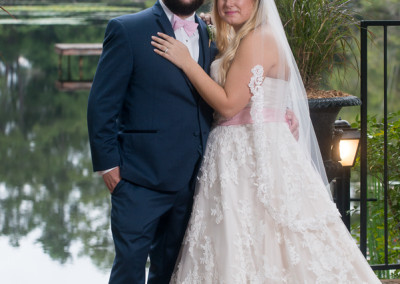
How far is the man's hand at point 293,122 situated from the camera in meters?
2.50

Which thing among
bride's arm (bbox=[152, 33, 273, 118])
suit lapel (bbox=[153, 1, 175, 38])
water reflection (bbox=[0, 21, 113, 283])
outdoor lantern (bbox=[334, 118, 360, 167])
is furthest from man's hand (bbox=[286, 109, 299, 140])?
water reflection (bbox=[0, 21, 113, 283])

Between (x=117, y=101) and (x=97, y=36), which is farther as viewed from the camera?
(x=97, y=36)

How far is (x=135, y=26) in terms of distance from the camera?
232cm

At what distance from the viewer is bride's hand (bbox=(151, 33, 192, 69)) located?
2.33 metres

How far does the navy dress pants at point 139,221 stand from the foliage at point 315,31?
0.75 metres

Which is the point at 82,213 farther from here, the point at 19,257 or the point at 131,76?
the point at 131,76

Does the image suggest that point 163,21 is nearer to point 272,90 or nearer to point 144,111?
point 144,111

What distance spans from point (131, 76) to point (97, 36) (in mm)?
17118

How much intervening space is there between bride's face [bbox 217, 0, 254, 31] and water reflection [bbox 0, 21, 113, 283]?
2.45 feet

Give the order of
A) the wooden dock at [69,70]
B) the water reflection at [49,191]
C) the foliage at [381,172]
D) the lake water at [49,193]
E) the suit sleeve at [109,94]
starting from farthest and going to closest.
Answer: the wooden dock at [69,70] < the water reflection at [49,191] < the lake water at [49,193] < the foliage at [381,172] < the suit sleeve at [109,94]

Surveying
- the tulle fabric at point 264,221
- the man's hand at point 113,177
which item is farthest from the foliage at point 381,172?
the man's hand at point 113,177

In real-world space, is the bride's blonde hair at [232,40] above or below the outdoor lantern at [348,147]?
above

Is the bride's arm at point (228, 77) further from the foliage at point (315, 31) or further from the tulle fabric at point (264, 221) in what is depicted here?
the foliage at point (315, 31)

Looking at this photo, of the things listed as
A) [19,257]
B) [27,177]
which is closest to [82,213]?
[19,257]
